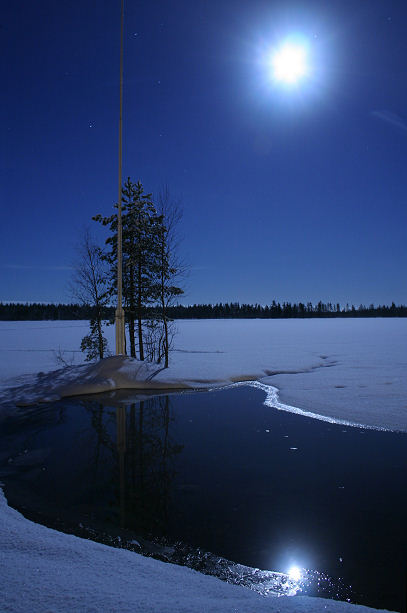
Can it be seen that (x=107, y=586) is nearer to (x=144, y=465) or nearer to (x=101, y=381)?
(x=144, y=465)

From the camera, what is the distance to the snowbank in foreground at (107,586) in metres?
2.34

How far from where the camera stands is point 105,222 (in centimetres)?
1983

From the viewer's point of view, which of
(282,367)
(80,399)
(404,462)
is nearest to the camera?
(404,462)

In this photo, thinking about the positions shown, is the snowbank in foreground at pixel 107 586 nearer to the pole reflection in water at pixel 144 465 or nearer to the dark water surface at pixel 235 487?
the dark water surface at pixel 235 487

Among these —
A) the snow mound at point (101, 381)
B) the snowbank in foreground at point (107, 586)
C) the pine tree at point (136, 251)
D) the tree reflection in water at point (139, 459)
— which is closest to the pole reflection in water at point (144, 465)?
the tree reflection in water at point (139, 459)

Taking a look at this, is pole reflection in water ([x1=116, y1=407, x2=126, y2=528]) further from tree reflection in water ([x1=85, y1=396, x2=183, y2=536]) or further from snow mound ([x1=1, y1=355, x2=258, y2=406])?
snow mound ([x1=1, y1=355, x2=258, y2=406])

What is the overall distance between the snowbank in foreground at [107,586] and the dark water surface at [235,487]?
41 centimetres

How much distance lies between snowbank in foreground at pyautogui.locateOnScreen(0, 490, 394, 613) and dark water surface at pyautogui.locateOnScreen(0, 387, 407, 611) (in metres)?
0.41

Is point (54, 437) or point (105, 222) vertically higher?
point (105, 222)

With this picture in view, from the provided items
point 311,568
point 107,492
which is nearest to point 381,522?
point 311,568

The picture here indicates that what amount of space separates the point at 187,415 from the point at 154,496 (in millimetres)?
4139

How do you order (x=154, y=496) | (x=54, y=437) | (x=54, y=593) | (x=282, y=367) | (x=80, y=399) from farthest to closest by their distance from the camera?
(x=282, y=367), (x=80, y=399), (x=54, y=437), (x=154, y=496), (x=54, y=593)

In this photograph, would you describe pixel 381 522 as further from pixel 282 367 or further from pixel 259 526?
pixel 282 367

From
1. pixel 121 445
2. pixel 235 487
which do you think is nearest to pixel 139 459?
pixel 121 445
